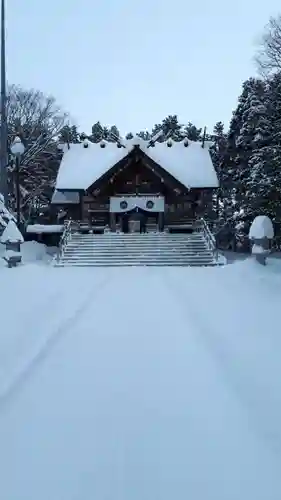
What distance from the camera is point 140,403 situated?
14.5ft

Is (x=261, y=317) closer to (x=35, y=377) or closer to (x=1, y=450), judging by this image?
(x=35, y=377)

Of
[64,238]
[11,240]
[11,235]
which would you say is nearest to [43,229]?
[64,238]

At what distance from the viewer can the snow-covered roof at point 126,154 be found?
103 ft

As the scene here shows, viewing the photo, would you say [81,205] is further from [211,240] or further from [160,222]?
[211,240]

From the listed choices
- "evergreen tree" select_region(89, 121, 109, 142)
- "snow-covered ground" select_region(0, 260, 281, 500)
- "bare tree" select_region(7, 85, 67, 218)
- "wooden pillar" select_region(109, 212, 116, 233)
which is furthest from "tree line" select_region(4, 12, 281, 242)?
"snow-covered ground" select_region(0, 260, 281, 500)

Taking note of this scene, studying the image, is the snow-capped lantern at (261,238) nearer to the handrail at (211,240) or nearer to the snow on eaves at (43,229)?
the handrail at (211,240)

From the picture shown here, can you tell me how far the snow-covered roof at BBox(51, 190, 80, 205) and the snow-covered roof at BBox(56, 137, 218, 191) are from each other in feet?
4.77

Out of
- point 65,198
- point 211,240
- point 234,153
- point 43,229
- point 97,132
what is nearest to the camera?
point 211,240

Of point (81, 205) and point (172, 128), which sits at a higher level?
point (172, 128)

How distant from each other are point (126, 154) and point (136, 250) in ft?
25.4

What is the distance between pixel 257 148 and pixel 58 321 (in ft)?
96.5

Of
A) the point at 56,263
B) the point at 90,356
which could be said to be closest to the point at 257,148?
the point at 56,263

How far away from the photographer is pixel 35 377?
5.22 meters

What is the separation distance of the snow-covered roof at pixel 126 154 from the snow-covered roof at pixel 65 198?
4.77 feet
